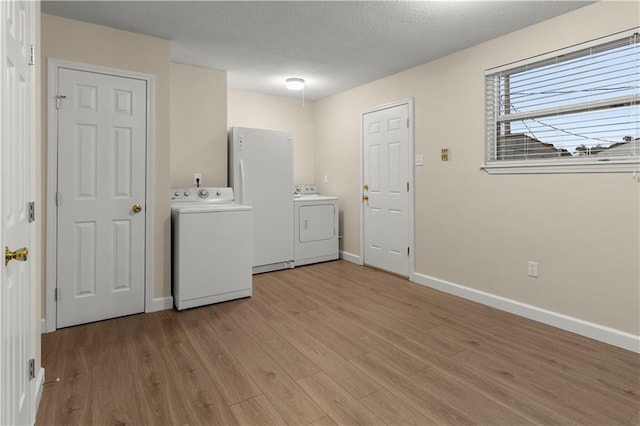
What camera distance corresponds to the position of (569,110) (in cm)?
278

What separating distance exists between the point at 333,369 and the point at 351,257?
115 inches

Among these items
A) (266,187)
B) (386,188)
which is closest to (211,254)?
(266,187)

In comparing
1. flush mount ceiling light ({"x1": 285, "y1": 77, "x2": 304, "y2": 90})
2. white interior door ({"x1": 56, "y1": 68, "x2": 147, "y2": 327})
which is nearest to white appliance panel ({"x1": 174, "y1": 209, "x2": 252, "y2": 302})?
white interior door ({"x1": 56, "y1": 68, "x2": 147, "y2": 327})

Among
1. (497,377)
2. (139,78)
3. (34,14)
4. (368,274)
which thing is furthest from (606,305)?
(139,78)

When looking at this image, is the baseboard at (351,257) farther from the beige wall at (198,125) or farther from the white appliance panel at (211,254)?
the beige wall at (198,125)

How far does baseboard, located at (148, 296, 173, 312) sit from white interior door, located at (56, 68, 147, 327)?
105mm

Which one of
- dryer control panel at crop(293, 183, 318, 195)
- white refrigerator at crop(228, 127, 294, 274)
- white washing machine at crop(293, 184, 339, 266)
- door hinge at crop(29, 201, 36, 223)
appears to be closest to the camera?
door hinge at crop(29, 201, 36, 223)

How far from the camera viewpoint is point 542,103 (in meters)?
2.95

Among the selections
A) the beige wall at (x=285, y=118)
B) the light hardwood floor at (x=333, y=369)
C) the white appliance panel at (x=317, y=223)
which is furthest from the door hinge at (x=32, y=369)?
the beige wall at (x=285, y=118)

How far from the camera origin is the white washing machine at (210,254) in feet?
10.4

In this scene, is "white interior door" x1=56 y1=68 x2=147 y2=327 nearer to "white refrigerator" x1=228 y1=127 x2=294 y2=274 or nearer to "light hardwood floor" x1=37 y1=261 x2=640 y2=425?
"light hardwood floor" x1=37 y1=261 x2=640 y2=425

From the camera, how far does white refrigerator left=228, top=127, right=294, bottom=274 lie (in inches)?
169

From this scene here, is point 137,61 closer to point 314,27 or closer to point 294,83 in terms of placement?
point 314,27

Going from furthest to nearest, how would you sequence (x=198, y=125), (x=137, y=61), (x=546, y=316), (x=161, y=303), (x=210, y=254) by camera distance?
(x=198, y=125) → (x=210, y=254) → (x=161, y=303) → (x=137, y=61) → (x=546, y=316)
